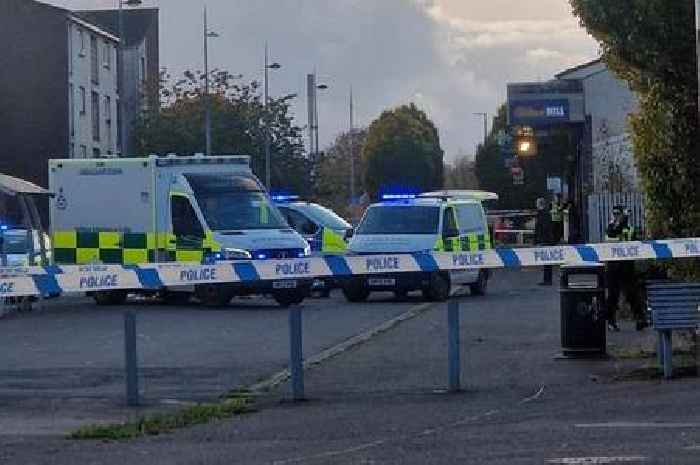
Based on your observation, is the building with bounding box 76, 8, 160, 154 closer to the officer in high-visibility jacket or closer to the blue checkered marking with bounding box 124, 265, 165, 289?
the officer in high-visibility jacket

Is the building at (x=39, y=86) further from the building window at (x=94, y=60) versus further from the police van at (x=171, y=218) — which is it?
the police van at (x=171, y=218)

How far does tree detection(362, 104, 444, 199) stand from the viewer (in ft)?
277

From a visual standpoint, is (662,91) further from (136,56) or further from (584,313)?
(136,56)

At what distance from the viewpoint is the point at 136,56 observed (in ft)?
231

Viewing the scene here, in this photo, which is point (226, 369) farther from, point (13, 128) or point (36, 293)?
point (13, 128)

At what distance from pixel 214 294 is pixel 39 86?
33.1m

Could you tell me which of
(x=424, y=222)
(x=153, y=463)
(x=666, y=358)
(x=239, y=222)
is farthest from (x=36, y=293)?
(x=424, y=222)

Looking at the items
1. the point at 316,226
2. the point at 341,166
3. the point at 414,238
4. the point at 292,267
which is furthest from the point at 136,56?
the point at 292,267

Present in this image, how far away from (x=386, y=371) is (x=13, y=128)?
45.5 meters

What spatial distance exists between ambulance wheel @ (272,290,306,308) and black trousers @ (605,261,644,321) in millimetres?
8674

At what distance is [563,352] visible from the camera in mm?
16500

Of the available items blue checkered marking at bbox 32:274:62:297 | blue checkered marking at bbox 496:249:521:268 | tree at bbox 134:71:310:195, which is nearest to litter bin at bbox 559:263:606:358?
blue checkered marking at bbox 496:249:521:268

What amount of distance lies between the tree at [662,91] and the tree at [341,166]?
57998mm

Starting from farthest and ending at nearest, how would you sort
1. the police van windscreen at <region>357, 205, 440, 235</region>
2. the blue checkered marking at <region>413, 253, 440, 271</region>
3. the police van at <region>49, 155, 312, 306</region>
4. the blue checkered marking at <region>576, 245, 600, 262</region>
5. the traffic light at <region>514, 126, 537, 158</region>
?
the traffic light at <region>514, 126, 537, 158</region> < the police van windscreen at <region>357, 205, 440, 235</region> < the police van at <region>49, 155, 312, 306</region> < the blue checkered marking at <region>576, 245, 600, 262</region> < the blue checkered marking at <region>413, 253, 440, 271</region>
